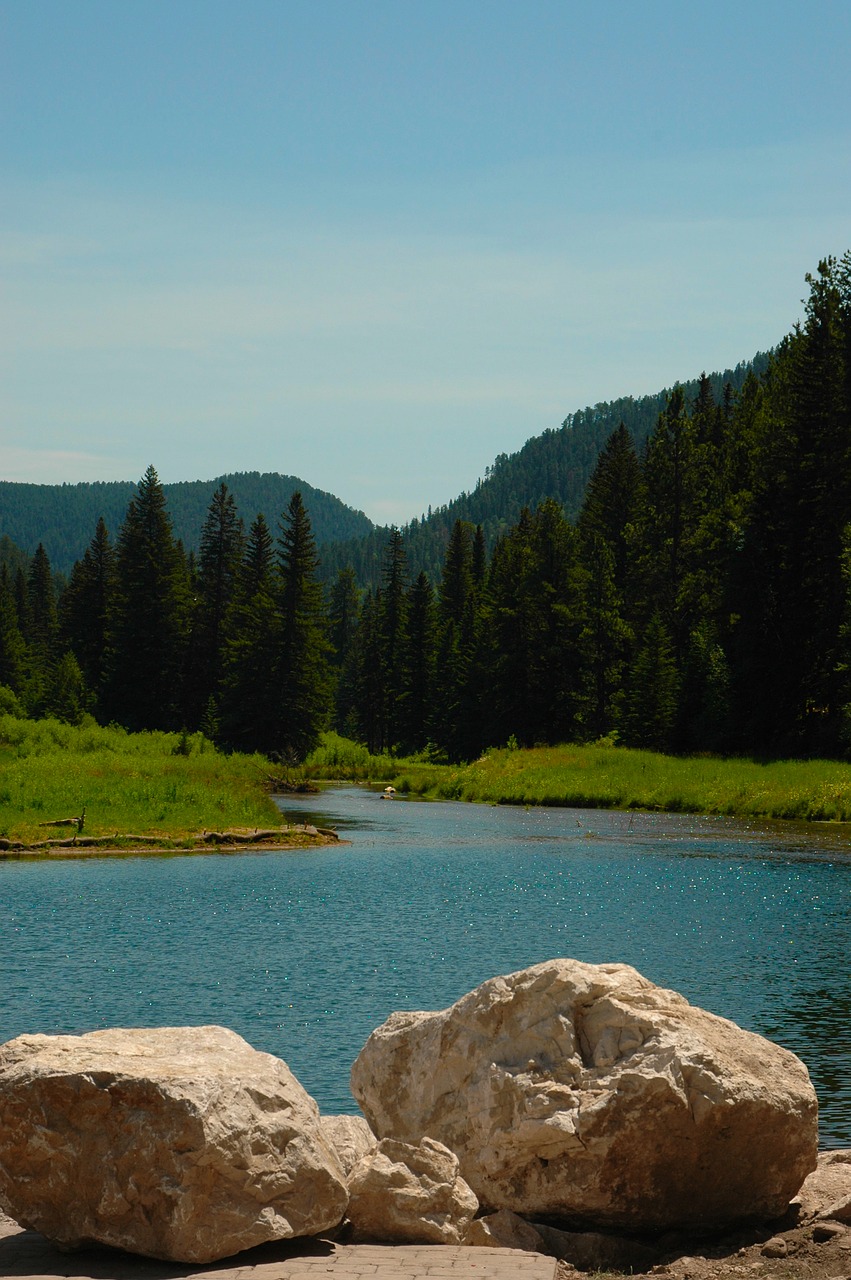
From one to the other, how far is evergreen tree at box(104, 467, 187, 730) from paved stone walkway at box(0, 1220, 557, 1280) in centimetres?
8630

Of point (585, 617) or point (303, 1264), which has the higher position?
point (585, 617)

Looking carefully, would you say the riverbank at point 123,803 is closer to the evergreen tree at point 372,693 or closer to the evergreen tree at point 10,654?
the evergreen tree at point 10,654

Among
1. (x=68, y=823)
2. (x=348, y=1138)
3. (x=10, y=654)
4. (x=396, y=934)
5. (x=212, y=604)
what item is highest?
(x=212, y=604)

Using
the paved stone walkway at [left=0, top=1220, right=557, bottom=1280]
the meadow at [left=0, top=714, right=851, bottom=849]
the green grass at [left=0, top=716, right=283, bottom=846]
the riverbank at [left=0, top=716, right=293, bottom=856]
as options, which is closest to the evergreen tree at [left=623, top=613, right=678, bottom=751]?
the meadow at [left=0, top=714, right=851, bottom=849]

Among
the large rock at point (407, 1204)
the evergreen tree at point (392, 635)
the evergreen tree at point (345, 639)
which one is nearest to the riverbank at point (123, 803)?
the large rock at point (407, 1204)

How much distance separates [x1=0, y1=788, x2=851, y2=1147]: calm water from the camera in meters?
15.4

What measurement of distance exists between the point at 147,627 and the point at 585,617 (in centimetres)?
3159

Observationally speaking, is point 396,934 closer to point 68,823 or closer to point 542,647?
point 68,823

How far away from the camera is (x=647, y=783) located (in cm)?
5425

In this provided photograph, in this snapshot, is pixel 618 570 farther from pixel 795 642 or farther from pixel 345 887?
pixel 345 887

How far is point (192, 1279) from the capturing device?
6.94m

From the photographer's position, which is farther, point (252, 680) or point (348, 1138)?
point (252, 680)

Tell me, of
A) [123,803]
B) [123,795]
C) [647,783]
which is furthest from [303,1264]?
[647,783]

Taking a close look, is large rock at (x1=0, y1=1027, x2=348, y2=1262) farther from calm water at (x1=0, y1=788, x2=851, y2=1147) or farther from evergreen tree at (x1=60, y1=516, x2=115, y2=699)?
evergreen tree at (x1=60, y1=516, x2=115, y2=699)
